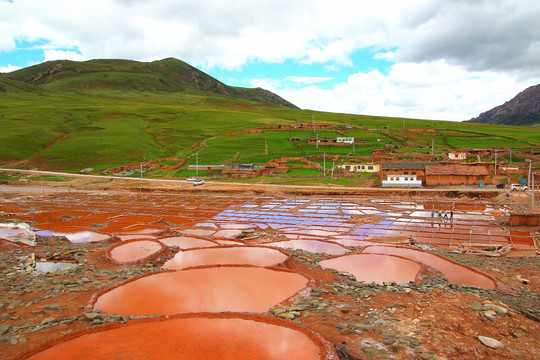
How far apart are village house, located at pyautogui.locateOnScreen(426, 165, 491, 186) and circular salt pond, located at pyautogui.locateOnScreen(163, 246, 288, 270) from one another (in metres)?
48.9

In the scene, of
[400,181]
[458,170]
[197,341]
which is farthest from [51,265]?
[458,170]

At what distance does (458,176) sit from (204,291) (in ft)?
193

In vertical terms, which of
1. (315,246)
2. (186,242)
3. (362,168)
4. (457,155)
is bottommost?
(315,246)

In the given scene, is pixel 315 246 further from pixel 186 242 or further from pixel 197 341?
pixel 197 341

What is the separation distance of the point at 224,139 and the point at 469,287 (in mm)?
100179

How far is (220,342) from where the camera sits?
1123cm

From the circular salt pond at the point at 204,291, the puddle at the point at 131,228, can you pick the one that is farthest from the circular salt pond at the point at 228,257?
the puddle at the point at 131,228

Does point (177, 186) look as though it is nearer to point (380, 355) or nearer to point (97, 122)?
point (380, 355)

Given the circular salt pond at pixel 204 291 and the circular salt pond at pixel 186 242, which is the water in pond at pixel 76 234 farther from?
the circular salt pond at pixel 204 291

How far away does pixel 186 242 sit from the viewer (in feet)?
89.5

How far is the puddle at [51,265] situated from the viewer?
64.9 ft

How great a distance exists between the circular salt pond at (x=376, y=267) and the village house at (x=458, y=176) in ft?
149

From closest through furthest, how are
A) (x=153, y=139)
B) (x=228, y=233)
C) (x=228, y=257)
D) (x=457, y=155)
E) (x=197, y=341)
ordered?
(x=197, y=341) < (x=228, y=257) < (x=228, y=233) < (x=457, y=155) < (x=153, y=139)

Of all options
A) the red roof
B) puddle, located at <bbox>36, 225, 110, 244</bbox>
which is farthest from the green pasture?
puddle, located at <bbox>36, 225, 110, 244</bbox>
